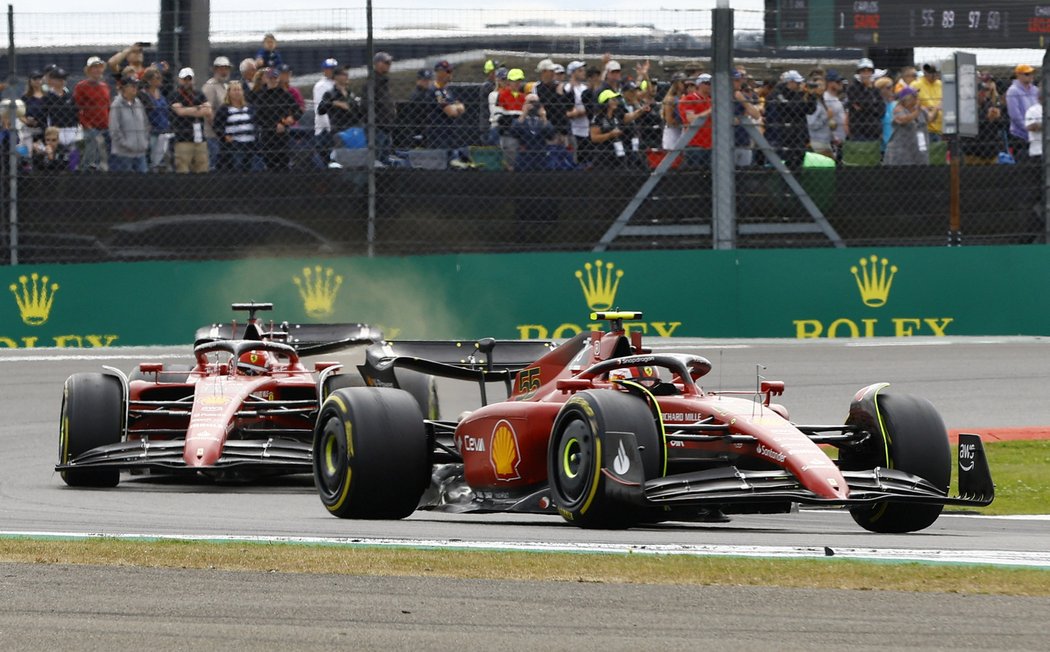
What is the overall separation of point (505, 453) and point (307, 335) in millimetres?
4704

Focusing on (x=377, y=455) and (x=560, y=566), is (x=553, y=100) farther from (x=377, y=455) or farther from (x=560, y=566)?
(x=560, y=566)

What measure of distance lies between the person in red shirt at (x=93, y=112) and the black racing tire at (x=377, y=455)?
342 inches

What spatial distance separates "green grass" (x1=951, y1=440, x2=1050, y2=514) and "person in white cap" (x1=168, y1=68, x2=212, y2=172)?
8193 mm

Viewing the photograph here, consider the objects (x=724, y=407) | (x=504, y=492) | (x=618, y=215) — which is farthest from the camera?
(x=618, y=215)

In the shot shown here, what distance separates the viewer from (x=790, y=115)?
1762cm

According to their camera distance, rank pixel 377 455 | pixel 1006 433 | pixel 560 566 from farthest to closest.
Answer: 1. pixel 1006 433
2. pixel 377 455
3. pixel 560 566

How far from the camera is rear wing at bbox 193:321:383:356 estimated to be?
42.3 feet

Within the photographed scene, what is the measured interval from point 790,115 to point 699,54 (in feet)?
3.55

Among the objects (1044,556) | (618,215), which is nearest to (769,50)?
(618,215)

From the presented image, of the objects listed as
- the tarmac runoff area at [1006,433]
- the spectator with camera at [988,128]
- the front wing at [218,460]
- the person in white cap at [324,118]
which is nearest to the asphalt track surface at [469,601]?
the front wing at [218,460]

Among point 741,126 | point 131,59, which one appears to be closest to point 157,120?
point 131,59

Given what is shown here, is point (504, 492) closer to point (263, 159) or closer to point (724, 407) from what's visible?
point (724, 407)

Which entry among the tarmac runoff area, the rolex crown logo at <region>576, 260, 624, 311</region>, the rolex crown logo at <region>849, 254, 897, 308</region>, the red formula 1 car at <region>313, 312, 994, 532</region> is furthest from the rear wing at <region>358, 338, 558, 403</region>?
the rolex crown logo at <region>849, 254, 897, 308</region>

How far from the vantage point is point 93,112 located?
1708 cm
